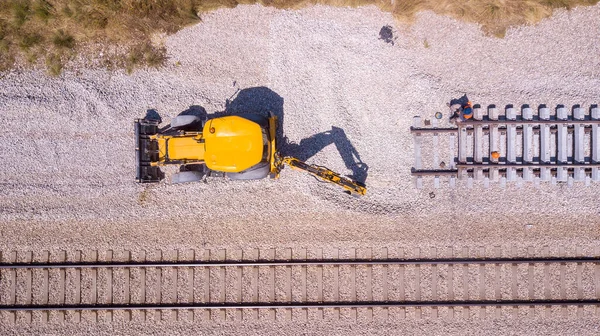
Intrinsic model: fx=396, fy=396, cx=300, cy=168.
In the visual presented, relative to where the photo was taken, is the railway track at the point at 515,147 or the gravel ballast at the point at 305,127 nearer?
the railway track at the point at 515,147

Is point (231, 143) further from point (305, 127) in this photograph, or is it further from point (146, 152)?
point (146, 152)

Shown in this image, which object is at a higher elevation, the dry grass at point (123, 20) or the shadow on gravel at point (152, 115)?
the dry grass at point (123, 20)

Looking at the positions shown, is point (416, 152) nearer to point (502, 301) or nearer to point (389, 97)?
point (389, 97)

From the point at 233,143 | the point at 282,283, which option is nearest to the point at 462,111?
the point at 233,143

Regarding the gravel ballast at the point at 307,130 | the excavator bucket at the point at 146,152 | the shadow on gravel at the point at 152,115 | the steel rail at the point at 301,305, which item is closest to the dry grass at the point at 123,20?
the gravel ballast at the point at 307,130

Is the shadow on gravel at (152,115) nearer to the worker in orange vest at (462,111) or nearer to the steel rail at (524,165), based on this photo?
the worker in orange vest at (462,111)

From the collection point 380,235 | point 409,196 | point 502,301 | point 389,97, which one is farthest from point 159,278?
point 502,301
